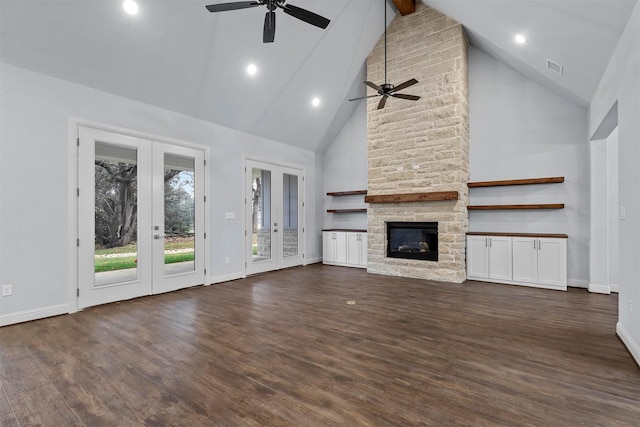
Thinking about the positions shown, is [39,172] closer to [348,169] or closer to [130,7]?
[130,7]

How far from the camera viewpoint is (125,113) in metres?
4.71

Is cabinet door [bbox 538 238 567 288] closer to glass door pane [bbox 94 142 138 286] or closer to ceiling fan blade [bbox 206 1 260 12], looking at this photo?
ceiling fan blade [bbox 206 1 260 12]

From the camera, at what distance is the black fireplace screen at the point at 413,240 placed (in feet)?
20.4

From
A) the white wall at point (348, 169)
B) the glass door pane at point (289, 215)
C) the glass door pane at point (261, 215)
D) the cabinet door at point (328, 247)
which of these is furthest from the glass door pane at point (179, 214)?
the white wall at point (348, 169)

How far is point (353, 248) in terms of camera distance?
7.62 metres

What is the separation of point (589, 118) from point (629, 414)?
491 centimetres

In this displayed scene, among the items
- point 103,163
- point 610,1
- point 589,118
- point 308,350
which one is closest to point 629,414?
point 308,350

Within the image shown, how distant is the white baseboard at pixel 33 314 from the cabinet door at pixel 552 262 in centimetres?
711

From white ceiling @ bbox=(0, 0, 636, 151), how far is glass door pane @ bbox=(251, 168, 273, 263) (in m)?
0.97

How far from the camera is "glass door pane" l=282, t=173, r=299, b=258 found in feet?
24.6

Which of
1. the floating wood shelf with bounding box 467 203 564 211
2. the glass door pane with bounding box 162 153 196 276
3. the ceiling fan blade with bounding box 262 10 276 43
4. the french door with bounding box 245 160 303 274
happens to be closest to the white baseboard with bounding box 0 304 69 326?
the glass door pane with bounding box 162 153 196 276

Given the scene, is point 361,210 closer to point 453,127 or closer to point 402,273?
point 402,273

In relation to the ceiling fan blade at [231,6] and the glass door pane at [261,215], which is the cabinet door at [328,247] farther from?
the ceiling fan blade at [231,6]

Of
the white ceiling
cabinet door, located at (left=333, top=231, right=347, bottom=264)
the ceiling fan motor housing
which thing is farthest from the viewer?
cabinet door, located at (left=333, top=231, right=347, bottom=264)
